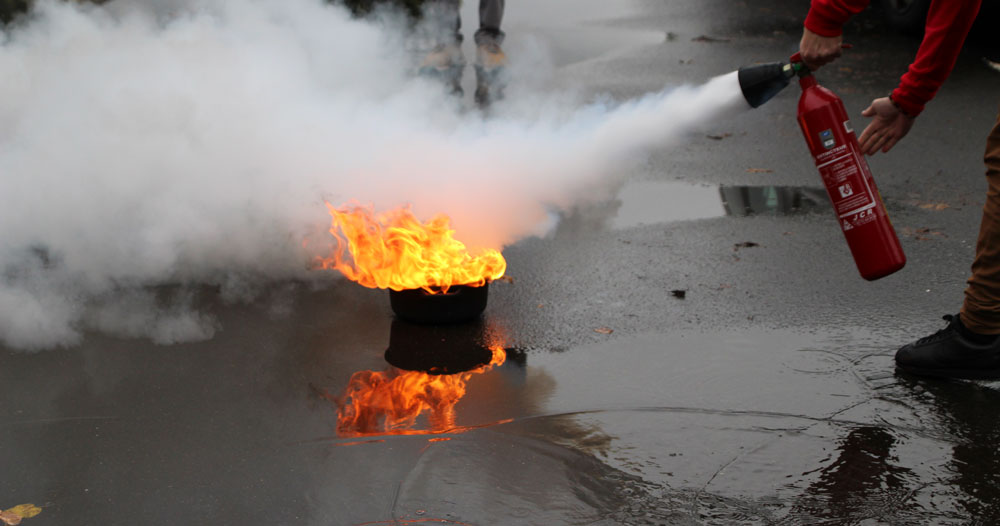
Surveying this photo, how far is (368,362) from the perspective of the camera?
152 inches

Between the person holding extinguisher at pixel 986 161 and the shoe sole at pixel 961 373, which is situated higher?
the person holding extinguisher at pixel 986 161

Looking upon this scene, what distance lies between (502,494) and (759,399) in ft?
3.68

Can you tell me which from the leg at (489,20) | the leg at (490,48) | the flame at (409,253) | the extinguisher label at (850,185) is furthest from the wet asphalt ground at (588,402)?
the leg at (489,20)

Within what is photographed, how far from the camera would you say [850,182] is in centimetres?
361

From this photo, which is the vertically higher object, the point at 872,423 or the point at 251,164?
the point at 251,164

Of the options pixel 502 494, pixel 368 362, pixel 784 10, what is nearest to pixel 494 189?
pixel 368 362

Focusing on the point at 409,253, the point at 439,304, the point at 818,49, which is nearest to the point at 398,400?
the point at 439,304

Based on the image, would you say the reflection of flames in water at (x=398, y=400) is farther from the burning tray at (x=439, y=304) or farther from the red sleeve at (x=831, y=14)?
the red sleeve at (x=831, y=14)

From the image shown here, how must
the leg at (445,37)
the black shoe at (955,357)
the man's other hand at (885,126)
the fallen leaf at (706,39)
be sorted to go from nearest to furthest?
the black shoe at (955,357), the man's other hand at (885,126), the leg at (445,37), the fallen leaf at (706,39)

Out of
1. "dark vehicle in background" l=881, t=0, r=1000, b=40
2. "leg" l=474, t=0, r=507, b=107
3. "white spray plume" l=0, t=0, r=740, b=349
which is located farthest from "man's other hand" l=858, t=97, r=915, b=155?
"dark vehicle in background" l=881, t=0, r=1000, b=40

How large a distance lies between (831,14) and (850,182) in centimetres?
63

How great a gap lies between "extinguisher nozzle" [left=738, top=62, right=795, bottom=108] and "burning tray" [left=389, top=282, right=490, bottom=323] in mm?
1370

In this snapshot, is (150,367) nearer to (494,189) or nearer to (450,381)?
(450,381)

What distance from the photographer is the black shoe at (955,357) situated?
3562 mm
